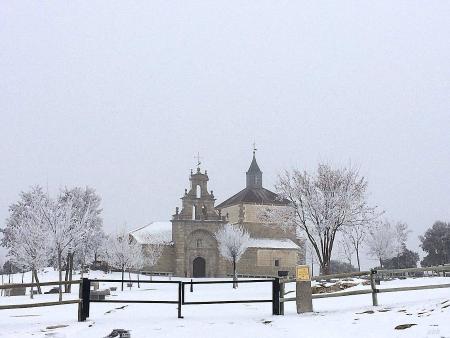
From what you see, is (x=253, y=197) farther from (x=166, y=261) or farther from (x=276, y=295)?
(x=276, y=295)

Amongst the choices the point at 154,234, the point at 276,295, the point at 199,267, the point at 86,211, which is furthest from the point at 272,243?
the point at 276,295

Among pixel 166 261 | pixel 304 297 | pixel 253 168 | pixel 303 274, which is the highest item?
pixel 253 168

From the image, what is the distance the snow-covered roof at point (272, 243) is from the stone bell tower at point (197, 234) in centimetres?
593

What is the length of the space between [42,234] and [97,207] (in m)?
17.6

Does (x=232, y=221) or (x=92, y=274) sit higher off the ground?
(x=232, y=221)

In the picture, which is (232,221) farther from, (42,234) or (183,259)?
(42,234)

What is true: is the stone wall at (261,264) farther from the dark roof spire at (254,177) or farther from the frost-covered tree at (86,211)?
the frost-covered tree at (86,211)

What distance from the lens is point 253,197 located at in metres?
80.7

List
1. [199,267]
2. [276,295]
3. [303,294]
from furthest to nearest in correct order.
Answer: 1. [199,267]
2. [303,294]
3. [276,295]

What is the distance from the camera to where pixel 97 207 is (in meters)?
52.1

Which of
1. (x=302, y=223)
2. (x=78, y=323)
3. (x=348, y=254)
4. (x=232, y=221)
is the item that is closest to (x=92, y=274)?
(x=232, y=221)

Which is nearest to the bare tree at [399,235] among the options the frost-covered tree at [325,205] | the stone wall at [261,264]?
the stone wall at [261,264]

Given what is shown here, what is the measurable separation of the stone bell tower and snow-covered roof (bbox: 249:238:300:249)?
5.93 meters

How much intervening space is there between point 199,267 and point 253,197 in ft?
50.5
